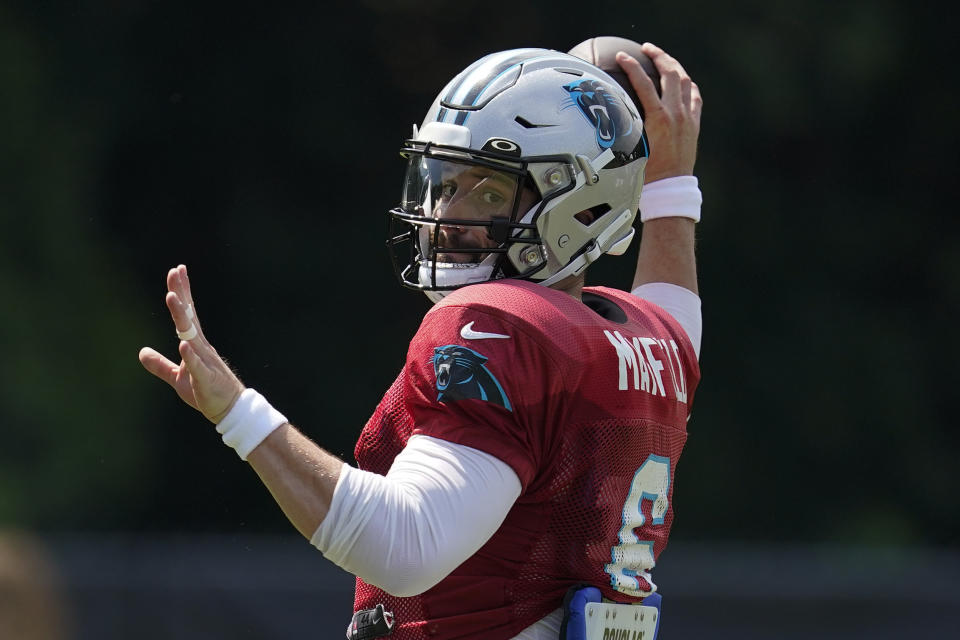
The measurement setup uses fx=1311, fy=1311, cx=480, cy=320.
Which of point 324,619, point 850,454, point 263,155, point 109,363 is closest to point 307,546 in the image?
point 324,619

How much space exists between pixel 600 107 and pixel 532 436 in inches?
27.3

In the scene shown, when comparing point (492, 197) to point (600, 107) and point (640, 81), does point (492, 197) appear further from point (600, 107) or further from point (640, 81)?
point (640, 81)

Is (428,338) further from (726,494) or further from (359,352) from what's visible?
(726,494)

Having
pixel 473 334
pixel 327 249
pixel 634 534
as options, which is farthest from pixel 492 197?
pixel 327 249

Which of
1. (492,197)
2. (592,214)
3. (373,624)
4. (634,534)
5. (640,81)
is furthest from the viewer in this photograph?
(640,81)

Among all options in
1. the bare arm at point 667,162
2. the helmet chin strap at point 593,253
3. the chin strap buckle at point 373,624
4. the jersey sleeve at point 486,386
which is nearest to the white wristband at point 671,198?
the bare arm at point 667,162

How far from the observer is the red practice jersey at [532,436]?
1.84m

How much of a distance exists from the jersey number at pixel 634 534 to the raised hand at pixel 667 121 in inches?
30.1

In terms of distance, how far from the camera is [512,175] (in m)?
2.17

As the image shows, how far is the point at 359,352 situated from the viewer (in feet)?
20.9

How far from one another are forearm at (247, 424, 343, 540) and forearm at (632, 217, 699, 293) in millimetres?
1089

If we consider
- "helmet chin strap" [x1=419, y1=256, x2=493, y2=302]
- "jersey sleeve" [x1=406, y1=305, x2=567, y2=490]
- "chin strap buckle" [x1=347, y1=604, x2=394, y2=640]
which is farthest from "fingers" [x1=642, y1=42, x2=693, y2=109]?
"chin strap buckle" [x1=347, y1=604, x2=394, y2=640]

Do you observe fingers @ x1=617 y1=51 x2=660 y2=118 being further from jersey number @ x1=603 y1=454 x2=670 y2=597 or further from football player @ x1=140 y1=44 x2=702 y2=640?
jersey number @ x1=603 y1=454 x2=670 y2=597

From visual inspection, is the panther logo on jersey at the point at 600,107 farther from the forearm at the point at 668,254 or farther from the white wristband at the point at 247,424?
the white wristband at the point at 247,424
